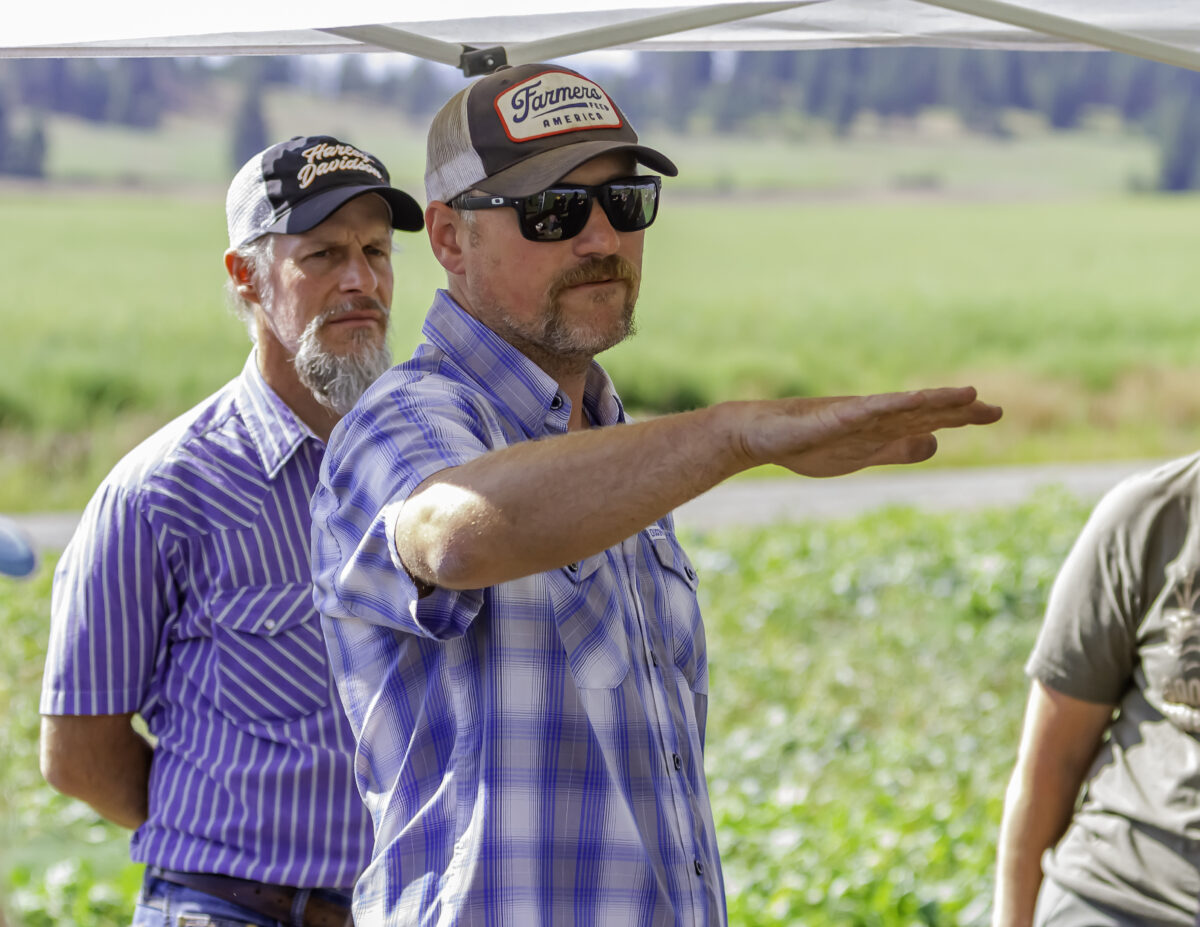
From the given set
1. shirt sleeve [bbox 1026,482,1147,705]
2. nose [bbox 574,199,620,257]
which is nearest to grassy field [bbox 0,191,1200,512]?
shirt sleeve [bbox 1026,482,1147,705]

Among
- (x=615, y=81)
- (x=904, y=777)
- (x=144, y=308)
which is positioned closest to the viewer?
(x=904, y=777)

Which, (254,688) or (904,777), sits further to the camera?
(904,777)

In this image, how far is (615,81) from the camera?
3812cm

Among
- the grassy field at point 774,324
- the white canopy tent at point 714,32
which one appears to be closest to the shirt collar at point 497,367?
the white canopy tent at point 714,32

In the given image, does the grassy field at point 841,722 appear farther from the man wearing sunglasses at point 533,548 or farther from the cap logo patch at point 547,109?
the cap logo patch at point 547,109

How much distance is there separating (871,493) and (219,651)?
11.6 meters

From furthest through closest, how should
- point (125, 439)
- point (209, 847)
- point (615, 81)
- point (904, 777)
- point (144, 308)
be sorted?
1. point (615, 81)
2. point (144, 308)
3. point (125, 439)
4. point (904, 777)
5. point (209, 847)

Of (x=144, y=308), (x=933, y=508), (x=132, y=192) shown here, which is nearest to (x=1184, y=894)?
(x=933, y=508)

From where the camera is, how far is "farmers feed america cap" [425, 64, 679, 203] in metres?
1.63

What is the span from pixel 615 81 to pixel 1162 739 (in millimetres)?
37518

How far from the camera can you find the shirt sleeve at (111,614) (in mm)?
2137

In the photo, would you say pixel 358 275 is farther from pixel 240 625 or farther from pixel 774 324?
pixel 774 324

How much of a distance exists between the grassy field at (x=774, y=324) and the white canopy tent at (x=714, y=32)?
35.0 feet

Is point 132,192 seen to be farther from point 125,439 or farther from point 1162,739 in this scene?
point 1162,739
